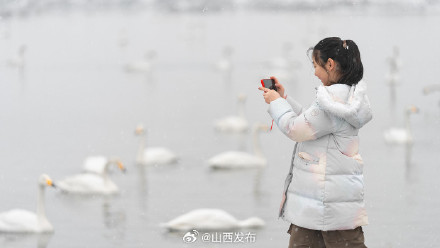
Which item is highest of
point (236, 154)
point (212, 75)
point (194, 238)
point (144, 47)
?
point (144, 47)

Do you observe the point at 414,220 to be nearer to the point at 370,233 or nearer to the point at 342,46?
the point at 370,233

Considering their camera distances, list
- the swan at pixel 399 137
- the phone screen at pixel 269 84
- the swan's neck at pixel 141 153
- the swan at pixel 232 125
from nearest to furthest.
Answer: the phone screen at pixel 269 84, the swan's neck at pixel 141 153, the swan at pixel 399 137, the swan at pixel 232 125

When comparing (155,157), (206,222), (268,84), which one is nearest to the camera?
(268,84)

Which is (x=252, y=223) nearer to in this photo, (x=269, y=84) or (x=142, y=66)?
(x=269, y=84)

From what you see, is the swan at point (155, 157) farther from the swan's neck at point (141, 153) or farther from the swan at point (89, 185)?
the swan at point (89, 185)

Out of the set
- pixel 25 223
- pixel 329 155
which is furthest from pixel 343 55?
pixel 25 223

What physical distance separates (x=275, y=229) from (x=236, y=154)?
17.0 feet

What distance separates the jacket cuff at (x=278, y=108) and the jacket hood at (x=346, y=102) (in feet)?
0.55

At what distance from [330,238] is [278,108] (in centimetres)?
73

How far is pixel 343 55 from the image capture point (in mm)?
5090

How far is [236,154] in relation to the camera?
15484mm

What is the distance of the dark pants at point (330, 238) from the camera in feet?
16.5

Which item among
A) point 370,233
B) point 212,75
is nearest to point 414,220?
point 370,233

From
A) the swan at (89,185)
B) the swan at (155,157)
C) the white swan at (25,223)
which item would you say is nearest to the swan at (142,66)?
the swan at (155,157)
